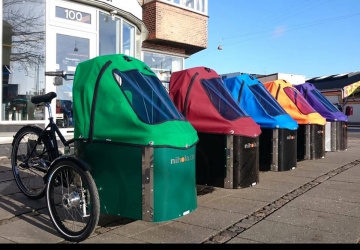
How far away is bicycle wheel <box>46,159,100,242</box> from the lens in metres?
3.80

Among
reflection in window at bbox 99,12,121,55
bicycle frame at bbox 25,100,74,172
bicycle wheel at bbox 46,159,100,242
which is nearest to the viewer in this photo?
bicycle wheel at bbox 46,159,100,242

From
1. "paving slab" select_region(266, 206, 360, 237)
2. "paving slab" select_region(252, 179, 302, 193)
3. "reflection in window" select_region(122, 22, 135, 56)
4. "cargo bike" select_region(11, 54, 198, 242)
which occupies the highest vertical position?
"reflection in window" select_region(122, 22, 135, 56)

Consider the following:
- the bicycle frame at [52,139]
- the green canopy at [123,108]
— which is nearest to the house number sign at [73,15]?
the bicycle frame at [52,139]

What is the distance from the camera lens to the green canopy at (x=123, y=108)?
3938mm

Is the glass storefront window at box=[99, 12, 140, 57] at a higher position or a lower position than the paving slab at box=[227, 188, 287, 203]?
higher

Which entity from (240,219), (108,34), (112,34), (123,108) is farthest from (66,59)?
(240,219)

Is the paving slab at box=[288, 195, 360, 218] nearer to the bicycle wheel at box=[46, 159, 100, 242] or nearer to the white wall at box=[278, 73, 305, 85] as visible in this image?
the bicycle wheel at box=[46, 159, 100, 242]

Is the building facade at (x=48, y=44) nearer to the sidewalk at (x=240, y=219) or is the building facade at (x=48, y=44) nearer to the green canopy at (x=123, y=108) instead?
the sidewalk at (x=240, y=219)

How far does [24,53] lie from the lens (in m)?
9.63

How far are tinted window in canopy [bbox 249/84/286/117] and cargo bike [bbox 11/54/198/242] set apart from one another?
10.3 feet

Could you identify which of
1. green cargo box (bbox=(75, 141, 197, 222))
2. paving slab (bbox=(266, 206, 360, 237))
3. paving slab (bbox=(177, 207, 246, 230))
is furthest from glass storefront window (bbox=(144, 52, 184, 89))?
green cargo box (bbox=(75, 141, 197, 222))

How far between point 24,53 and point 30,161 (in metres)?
5.03

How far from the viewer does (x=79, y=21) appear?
10.2 meters

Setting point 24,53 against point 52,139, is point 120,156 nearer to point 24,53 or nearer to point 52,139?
point 52,139
